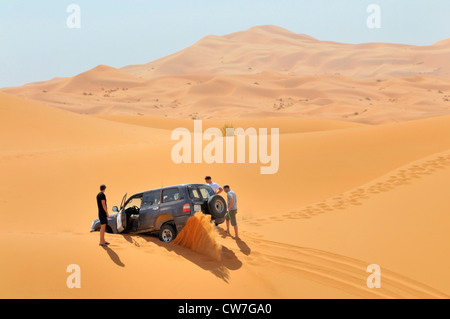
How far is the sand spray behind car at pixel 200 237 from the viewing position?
9.23 metres

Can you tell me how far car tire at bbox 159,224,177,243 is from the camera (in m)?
10.1

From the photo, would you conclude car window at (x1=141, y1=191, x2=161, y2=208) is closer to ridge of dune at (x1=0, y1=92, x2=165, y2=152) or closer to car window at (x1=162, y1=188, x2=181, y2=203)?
car window at (x1=162, y1=188, x2=181, y2=203)

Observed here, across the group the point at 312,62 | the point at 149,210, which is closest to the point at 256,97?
the point at 312,62

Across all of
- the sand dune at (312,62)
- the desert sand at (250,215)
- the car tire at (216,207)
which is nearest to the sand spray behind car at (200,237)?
the desert sand at (250,215)

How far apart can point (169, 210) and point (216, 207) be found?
107 cm

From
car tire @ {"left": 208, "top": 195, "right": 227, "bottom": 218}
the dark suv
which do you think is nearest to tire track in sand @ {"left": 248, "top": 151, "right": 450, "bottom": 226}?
car tire @ {"left": 208, "top": 195, "right": 227, "bottom": 218}

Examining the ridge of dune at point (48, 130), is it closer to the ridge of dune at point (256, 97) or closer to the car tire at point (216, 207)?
the car tire at point (216, 207)

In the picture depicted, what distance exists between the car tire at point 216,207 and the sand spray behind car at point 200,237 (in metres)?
0.57

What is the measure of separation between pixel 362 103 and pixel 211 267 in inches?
2934

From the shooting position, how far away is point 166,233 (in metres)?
10.2

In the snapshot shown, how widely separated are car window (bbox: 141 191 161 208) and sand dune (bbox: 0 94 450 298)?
38.6 inches

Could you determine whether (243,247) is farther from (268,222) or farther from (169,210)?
(268,222)
